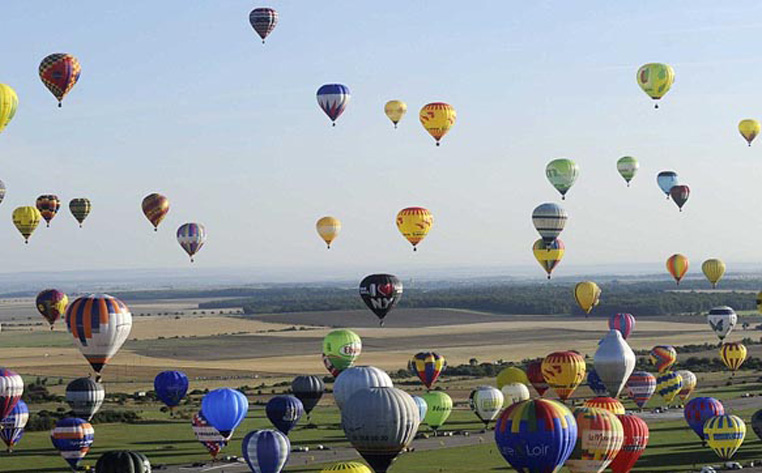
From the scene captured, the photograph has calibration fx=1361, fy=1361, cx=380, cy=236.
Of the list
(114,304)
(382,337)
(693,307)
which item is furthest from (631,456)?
(693,307)

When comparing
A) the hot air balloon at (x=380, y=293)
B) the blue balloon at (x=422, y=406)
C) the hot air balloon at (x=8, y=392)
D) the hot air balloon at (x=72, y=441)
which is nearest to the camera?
the hot air balloon at (x=72, y=441)

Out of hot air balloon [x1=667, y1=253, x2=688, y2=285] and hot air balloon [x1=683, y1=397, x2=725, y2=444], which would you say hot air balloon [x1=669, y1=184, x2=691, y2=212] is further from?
hot air balloon [x1=683, y1=397, x2=725, y2=444]

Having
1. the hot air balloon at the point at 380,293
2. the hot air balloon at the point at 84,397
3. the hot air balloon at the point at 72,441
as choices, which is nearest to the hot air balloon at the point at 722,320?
the hot air balloon at the point at 380,293

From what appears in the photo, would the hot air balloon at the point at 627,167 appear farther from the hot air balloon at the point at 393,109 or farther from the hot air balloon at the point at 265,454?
the hot air balloon at the point at 265,454

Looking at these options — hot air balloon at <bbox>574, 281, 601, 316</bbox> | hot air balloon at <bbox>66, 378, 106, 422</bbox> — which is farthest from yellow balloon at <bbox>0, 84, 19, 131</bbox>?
hot air balloon at <bbox>574, 281, 601, 316</bbox>

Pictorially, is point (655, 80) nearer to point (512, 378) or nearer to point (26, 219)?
point (512, 378)
